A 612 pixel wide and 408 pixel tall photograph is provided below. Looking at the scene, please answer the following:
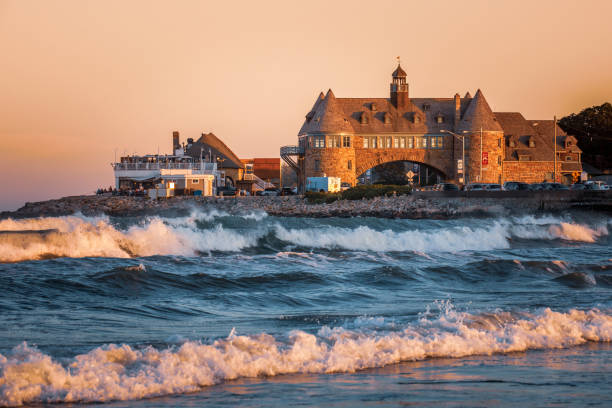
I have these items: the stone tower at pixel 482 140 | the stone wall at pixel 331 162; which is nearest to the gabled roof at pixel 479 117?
the stone tower at pixel 482 140

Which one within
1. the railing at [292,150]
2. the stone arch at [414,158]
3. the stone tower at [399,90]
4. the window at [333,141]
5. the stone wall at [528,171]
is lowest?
the stone wall at [528,171]

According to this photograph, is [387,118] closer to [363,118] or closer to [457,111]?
[363,118]

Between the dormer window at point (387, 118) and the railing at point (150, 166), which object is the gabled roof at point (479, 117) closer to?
the dormer window at point (387, 118)

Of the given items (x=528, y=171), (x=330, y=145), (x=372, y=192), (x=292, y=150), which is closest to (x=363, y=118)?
(x=330, y=145)

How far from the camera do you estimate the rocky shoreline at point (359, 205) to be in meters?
57.2

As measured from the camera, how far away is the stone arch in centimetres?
8788

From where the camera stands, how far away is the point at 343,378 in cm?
912

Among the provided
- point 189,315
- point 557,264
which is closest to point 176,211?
point 557,264

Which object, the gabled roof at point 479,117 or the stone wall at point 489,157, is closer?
the stone wall at point 489,157

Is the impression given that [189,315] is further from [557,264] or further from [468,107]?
[468,107]

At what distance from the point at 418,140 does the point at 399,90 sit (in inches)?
244

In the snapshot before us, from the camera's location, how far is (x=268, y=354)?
9.58m

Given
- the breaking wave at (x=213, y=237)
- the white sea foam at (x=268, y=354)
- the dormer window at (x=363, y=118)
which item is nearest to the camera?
the white sea foam at (x=268, y=354)

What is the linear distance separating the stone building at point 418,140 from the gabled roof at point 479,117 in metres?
0.11
